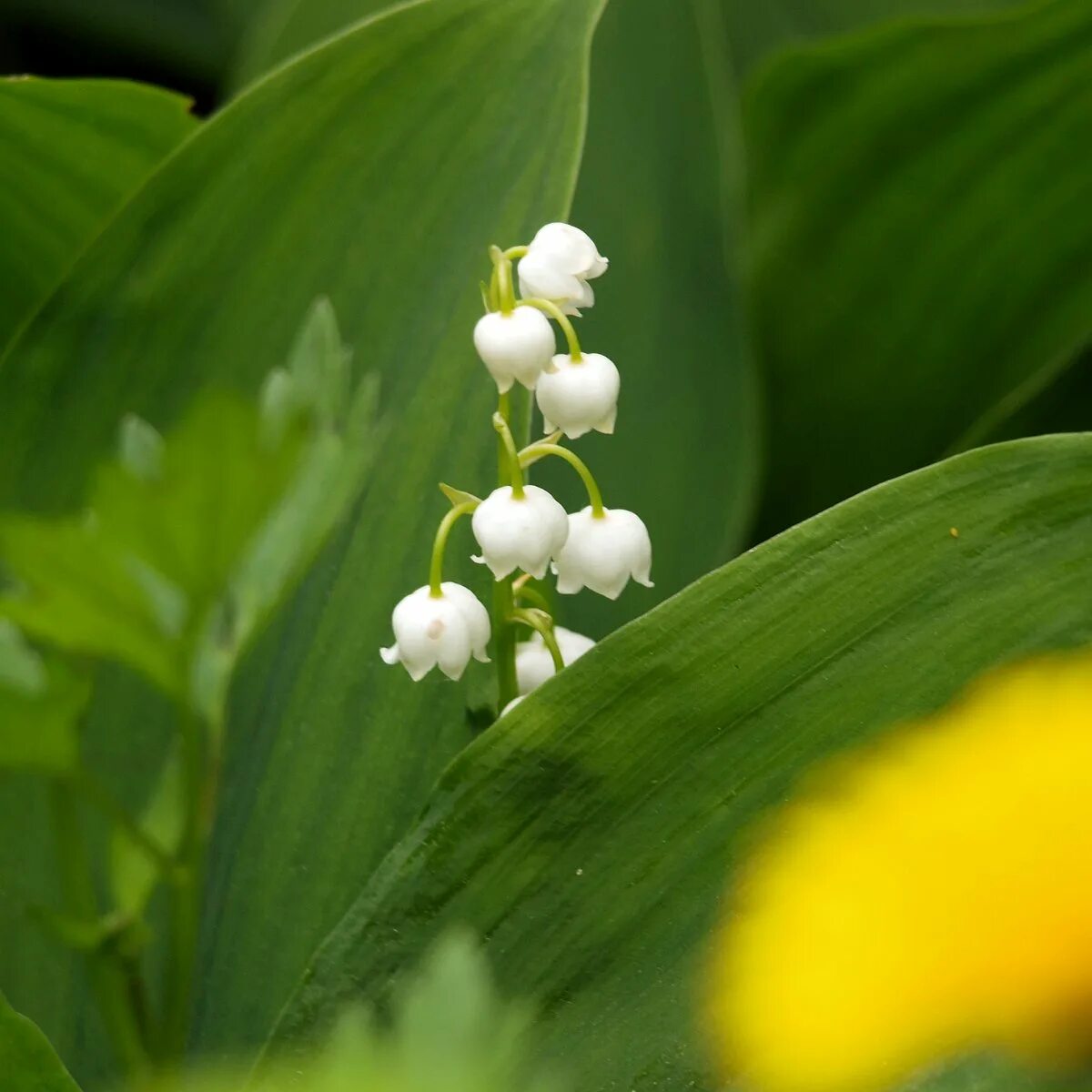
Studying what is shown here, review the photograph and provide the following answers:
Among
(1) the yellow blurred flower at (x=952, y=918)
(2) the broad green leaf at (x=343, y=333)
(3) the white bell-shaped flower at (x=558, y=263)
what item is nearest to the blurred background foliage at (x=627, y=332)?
(2) the broad green leaf at (x=343, y=333)

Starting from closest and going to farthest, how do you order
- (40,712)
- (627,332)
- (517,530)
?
1. (40,712)
2. (517,530)
3. (627,332)

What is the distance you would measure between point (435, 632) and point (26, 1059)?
0.53 feet

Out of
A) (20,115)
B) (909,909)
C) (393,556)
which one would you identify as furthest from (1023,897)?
(20,115)

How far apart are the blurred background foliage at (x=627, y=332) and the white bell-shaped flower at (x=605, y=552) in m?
0.04

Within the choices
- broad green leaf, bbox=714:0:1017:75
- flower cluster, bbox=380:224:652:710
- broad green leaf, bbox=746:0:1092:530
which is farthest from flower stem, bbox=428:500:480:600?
broad green leaf, bbox=714:0:1017:75

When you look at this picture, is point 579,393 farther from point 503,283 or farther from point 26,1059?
point 26,1059

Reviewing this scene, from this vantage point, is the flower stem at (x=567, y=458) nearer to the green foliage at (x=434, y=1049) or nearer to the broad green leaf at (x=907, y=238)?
the green foliage at (x=434, y=1049)

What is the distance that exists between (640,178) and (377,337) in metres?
0.25

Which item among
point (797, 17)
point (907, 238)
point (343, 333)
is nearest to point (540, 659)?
point (343, 333)

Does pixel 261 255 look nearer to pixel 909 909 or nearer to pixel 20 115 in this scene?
pixel 20 115

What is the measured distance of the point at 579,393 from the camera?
1.41ft

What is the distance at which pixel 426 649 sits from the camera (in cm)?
42

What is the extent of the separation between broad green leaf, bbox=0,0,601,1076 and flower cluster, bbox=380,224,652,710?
0.07 meters

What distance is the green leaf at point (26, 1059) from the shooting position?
0.35m
